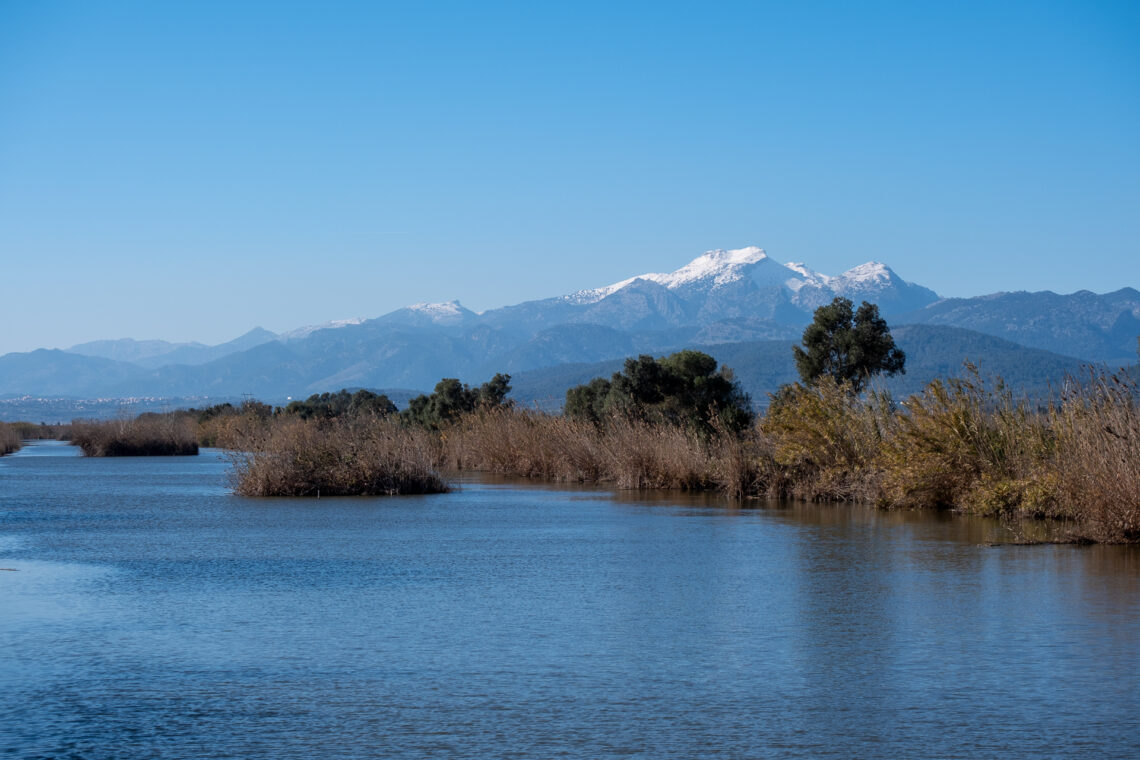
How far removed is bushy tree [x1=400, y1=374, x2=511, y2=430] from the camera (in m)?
54.0

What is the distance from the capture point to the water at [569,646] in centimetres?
807

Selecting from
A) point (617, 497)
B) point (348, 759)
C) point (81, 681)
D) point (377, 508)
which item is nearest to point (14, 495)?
point (377, 508)

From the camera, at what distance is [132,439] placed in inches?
2461

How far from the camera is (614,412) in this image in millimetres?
37188

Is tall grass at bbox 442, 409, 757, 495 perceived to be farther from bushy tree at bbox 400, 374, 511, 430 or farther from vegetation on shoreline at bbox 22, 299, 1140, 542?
bushy tree at bbox 400, 374, 511, 430

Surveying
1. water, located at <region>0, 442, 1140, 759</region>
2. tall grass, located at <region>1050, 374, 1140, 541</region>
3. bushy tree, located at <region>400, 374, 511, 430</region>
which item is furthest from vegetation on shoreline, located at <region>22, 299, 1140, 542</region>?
bushy tree, located at <region>400, 374, 511, 430</region>

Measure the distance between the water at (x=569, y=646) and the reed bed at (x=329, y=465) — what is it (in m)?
9.57

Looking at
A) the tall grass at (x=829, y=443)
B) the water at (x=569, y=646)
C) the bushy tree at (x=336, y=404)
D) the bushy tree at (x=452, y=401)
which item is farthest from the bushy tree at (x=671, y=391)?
the bushy tree at (x=336, y=404)

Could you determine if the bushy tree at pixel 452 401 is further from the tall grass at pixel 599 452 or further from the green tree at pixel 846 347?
the green tree at pixel 846 347

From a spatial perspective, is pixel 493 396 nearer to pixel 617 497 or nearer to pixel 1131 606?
pixel 617 497

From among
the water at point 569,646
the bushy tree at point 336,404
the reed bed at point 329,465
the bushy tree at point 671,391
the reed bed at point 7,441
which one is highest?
the bushy tree at point 336,404

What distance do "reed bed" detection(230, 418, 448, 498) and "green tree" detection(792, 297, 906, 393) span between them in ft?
41.9

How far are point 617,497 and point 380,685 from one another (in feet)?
66.7

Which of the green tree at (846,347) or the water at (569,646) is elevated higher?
the green tree at (846,347)
